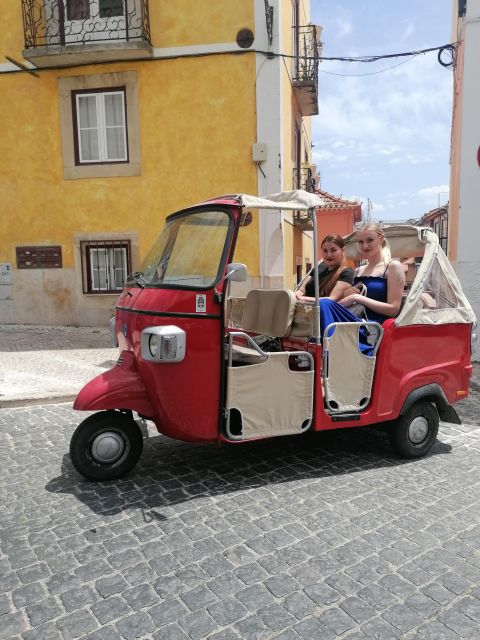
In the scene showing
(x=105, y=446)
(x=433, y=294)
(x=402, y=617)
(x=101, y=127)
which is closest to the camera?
(x=402, y=617)

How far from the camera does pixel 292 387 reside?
4098 millimetres

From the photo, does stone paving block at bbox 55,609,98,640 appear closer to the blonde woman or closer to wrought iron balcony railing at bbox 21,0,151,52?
the blonde woman

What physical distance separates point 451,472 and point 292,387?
1.53 meters

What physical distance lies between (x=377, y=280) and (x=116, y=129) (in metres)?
9.04

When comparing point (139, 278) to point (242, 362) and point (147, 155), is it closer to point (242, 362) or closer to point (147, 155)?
point (242, 362)

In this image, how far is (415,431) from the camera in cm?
464

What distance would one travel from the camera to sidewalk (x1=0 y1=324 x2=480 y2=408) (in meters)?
6.56

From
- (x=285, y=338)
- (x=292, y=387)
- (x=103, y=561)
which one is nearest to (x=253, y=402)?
(x=292, y=387)

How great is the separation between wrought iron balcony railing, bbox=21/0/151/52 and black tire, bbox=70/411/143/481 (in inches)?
396

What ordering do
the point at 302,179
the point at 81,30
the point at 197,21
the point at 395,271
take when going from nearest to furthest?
the point at 395,271, the point at 197,21, the point at 81,30, the point at 302,179

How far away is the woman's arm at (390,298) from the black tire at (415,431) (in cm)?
89

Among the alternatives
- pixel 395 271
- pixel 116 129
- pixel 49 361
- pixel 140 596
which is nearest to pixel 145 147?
pixel 116 129

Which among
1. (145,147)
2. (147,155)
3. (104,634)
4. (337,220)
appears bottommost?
(104,634)

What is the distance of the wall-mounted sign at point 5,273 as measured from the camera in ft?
40.2
